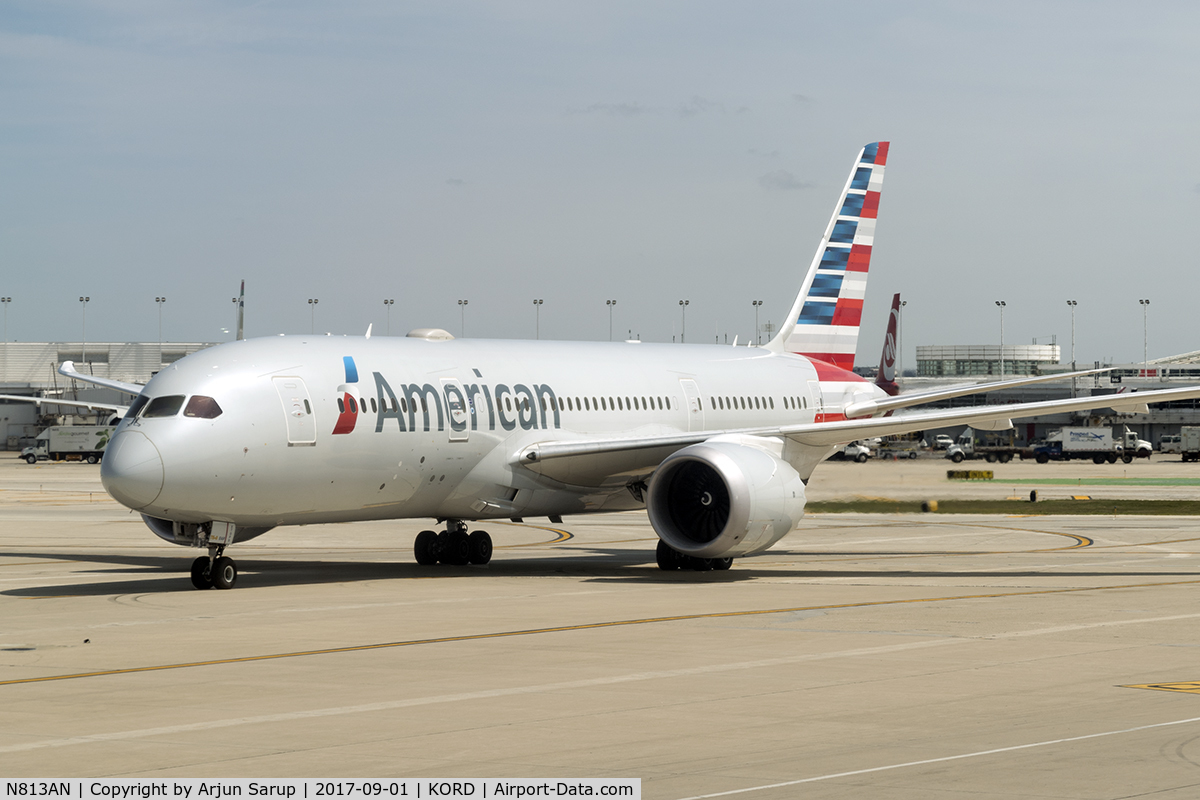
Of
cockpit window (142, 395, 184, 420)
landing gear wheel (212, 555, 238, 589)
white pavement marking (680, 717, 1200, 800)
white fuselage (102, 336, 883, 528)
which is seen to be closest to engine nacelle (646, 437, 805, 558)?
white fuselage (102, 336, 883, 528)

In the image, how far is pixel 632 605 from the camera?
21.9 m

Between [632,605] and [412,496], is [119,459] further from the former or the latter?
[632,605]

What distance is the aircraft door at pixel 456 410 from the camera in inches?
1062

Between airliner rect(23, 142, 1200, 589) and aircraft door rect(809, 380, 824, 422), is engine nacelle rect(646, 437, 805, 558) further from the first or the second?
aircraft door rect(809, 380, 824, 422)

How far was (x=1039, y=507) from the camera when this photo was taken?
4881 centimetres

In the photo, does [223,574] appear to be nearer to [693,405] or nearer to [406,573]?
[406,573]

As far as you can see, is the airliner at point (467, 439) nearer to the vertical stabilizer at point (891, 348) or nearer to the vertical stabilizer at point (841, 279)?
the vertical stabilizer at point (841, 279)

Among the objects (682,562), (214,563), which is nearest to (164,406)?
(214,563)

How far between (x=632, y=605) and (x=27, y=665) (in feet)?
29.8

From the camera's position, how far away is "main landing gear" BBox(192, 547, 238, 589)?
954 inches

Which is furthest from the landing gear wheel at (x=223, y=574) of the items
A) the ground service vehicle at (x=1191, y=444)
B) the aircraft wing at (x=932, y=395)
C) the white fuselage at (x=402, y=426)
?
the ground service vehicle at (x=1191, y=444)

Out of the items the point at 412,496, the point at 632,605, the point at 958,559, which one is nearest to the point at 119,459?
the point at 412,496

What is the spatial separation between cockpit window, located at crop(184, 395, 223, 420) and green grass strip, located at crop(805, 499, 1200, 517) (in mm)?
26307

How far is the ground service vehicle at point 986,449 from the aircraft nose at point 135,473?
84.1m
